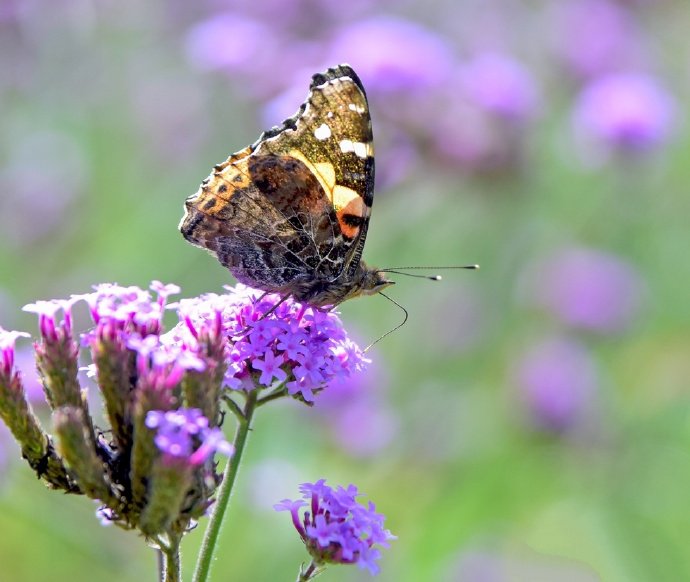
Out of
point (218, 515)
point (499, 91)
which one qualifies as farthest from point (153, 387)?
point (499, 91)

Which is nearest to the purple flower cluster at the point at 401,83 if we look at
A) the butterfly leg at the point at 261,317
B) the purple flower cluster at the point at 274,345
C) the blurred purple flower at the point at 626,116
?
the blurred purple flower at the point at 626,116

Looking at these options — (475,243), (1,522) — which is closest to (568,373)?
(475,243)

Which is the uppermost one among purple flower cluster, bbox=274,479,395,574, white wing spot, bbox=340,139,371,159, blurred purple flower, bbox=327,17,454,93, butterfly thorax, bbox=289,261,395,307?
blurred purple flower, bbox=327,17,454,93

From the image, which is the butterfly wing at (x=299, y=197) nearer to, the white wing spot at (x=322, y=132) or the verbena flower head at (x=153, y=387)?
the white wing spot at (x=322, y=132)

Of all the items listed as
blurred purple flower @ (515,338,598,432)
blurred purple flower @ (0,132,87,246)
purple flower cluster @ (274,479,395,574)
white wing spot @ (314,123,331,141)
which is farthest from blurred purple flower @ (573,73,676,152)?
purple flower cluster @ (274,479,395,574)

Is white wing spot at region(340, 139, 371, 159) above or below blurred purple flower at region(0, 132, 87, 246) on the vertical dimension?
below

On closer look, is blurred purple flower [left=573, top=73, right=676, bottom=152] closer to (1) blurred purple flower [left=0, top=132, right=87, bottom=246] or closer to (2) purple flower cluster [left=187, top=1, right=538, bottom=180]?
Answer: (2) purple flower cluster [left=187, top=1, right=538, bottom=180]

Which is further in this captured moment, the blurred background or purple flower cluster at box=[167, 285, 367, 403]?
the blurred background
